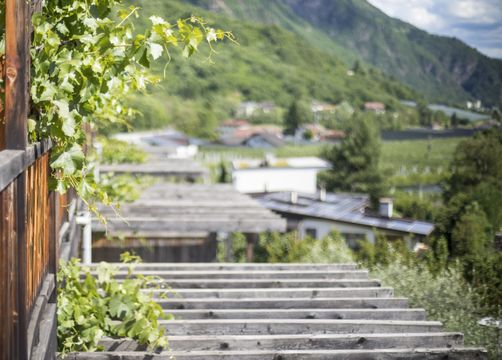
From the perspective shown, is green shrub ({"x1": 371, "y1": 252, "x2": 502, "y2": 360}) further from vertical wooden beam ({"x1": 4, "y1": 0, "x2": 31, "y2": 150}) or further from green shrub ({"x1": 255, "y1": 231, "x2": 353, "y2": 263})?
vertical wooden beam ({"x1": 4, "y1": 0, "x2": 31, "y2": 150})

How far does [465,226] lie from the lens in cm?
1565

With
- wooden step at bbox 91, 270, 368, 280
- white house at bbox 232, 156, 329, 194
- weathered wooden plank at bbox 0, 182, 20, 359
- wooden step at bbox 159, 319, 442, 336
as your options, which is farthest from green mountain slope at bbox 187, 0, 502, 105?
weathered wooden plank at bbox 0, 182, 20, 359

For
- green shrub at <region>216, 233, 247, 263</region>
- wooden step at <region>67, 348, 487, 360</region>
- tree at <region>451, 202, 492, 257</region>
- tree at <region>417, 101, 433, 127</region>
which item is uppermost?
tree at <region>417, 101, 433, 127</region>

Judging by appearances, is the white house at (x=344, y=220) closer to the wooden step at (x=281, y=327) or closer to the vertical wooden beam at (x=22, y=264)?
the wooden step at (x=281, y=327)

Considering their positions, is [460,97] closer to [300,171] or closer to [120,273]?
[300,171]

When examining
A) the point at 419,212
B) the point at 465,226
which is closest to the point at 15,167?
the point at 465,226

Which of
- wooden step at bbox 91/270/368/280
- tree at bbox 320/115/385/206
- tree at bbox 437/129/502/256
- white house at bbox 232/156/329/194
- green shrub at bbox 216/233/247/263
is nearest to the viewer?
wooden step at bbox 91/270/368/280

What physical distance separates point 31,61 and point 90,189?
0.50m

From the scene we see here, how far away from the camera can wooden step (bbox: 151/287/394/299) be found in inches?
162

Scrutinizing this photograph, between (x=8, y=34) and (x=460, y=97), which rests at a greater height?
(x=460, y=97)

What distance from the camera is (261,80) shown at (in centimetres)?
9269

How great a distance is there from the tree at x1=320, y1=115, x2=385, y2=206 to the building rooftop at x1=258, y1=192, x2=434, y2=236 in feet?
63.7

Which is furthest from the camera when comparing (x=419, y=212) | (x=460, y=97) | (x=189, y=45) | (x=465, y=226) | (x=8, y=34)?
(x=460, y=97)

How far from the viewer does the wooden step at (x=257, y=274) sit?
4535 millimetres
